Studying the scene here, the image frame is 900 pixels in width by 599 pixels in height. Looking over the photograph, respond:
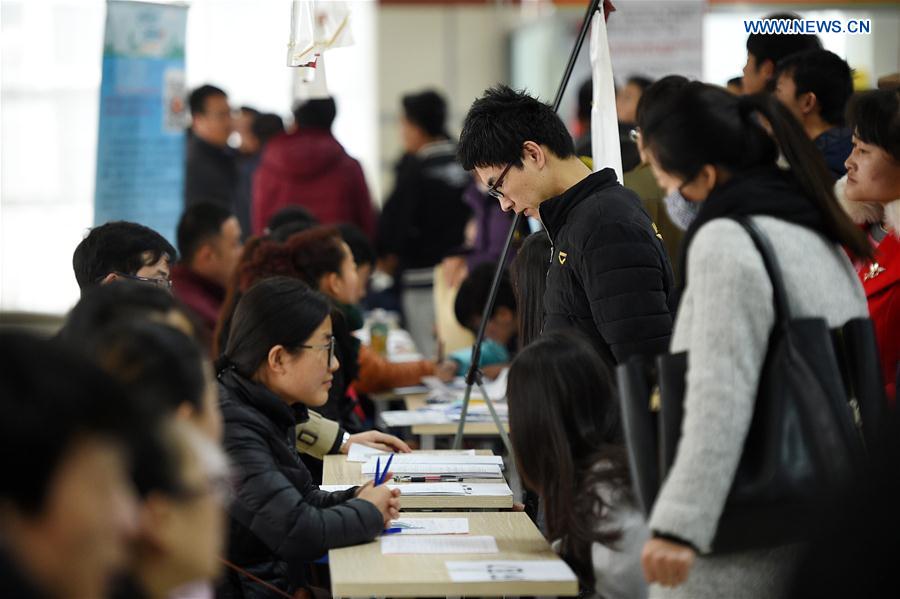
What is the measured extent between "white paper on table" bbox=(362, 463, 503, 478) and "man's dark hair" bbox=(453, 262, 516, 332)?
191 centimetres

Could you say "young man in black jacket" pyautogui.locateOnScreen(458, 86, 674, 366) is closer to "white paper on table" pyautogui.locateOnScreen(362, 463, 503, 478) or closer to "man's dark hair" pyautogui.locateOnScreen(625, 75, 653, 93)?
"white paper on table" pyautogui.locateOnScreen(362, 463, 503, 478)

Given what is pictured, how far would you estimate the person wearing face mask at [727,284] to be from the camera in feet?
6.14

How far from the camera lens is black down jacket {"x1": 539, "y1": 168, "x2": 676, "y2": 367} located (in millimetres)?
2736

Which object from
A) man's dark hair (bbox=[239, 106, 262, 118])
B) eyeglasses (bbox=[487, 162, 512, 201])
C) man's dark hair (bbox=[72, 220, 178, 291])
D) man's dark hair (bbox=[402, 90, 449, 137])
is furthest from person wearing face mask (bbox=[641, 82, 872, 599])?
man's dark hair (bbox=[239, 106, 262, 118])

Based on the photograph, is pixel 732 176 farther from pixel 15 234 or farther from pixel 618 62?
pixel 15 234

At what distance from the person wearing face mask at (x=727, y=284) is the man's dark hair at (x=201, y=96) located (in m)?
5.39

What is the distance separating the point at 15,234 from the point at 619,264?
16.8 feet

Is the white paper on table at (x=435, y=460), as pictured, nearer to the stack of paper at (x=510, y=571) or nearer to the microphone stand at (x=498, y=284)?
the microphone stand at (x=498, y=284)

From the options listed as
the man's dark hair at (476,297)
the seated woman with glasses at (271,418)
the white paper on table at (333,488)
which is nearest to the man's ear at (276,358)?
the seated woman with glasses at (271,418)

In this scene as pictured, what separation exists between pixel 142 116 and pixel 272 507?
330 centimetres

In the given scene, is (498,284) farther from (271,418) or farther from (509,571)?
(509,571)

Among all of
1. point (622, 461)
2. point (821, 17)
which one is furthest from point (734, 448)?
point (821, 17)

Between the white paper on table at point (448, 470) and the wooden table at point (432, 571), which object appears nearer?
the wooden table at point (432, 571)

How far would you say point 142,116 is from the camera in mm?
5355
